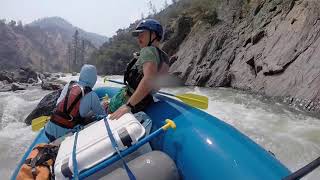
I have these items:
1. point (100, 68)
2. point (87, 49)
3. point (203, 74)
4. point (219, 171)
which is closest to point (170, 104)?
point (219, 171)

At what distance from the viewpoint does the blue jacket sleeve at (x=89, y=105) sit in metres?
3.08

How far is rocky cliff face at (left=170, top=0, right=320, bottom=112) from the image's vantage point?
8.95 meters

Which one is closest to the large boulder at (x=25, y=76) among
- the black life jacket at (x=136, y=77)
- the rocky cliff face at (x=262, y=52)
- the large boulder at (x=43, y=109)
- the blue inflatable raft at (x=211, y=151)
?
the rocky cliff face at (x=262, y=52)

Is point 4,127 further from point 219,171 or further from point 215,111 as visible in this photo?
point 219,171

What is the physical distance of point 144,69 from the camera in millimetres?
2713

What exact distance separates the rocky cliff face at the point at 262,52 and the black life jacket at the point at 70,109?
19.7 feet

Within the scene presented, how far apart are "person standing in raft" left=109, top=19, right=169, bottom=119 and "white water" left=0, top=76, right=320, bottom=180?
2411mm

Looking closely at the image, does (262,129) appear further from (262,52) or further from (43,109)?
(262,52)

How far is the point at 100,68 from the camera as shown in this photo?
1955 inches

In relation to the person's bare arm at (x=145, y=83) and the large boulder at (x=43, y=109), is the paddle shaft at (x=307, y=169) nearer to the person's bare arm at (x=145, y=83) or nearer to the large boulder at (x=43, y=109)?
the person's bare arm at (x=145, y=83)

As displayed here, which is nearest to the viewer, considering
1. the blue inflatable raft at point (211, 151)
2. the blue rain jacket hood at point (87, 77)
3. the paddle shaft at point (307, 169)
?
the paddle shaft at point (307, 169)

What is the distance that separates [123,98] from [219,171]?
4.41 feet

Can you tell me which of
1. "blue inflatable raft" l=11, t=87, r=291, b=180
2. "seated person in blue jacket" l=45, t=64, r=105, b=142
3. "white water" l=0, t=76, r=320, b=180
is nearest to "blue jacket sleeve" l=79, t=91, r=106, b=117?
"seated person in blue jacket" l=45, t=64, r=105, b=142

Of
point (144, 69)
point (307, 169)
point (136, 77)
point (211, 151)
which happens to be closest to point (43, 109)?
point (136, 77)
